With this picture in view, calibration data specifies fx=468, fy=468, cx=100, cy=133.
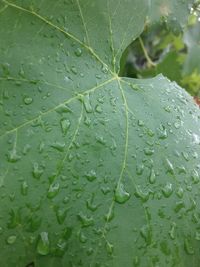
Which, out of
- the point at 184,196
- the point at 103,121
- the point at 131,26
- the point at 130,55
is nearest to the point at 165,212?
the point at 184,196

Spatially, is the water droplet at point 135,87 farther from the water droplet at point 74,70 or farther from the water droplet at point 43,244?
the water droplet at point 43,244

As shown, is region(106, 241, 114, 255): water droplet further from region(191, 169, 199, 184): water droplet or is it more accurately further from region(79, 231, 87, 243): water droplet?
region(191, 169, 199, 184): water droplet

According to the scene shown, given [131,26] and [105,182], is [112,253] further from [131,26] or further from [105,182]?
[131,26]

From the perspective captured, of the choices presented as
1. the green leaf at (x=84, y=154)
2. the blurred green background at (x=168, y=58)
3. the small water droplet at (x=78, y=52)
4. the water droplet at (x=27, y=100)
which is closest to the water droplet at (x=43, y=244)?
the green leaf at (x=84, y=154)

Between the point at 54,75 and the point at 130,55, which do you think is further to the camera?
the point at 130,55

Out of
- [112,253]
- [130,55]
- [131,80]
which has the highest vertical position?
[131,80]

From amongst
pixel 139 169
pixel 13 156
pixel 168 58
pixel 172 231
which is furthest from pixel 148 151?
pixel 168 58
